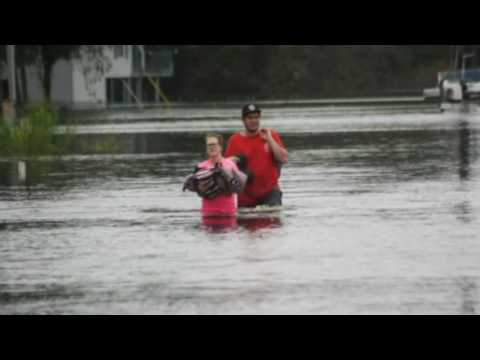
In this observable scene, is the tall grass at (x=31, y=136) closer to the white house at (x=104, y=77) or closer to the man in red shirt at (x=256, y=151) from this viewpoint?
the man in red shirt at (x=256, y=151)

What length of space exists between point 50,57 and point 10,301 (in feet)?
242

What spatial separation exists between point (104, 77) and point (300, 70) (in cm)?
5385

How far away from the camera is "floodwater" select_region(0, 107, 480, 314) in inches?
482

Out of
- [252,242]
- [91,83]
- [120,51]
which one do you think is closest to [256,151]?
[252,242]

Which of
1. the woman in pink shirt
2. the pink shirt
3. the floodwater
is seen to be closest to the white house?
the floodwater

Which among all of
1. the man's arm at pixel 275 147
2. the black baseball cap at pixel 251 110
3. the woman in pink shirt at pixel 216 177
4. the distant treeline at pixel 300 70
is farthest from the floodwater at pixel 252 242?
the distant treeline at pixel 300 70

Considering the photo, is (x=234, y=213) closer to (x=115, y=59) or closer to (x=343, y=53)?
(x=115, y=59)

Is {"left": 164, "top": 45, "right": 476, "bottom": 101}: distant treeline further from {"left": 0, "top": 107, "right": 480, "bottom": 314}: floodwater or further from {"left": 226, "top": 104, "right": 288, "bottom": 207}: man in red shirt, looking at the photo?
{"left": 226, "top": 104, "right": 288, "bottom": 207}: man in red shirt

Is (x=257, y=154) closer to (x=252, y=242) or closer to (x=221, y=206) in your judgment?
(x=221, y=206)

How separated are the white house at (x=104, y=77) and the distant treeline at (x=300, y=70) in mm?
19394

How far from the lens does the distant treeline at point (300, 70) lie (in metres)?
142

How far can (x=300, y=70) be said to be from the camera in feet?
499

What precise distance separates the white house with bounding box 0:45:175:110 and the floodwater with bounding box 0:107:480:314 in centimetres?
5892

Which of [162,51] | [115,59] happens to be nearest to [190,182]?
[115,59]
